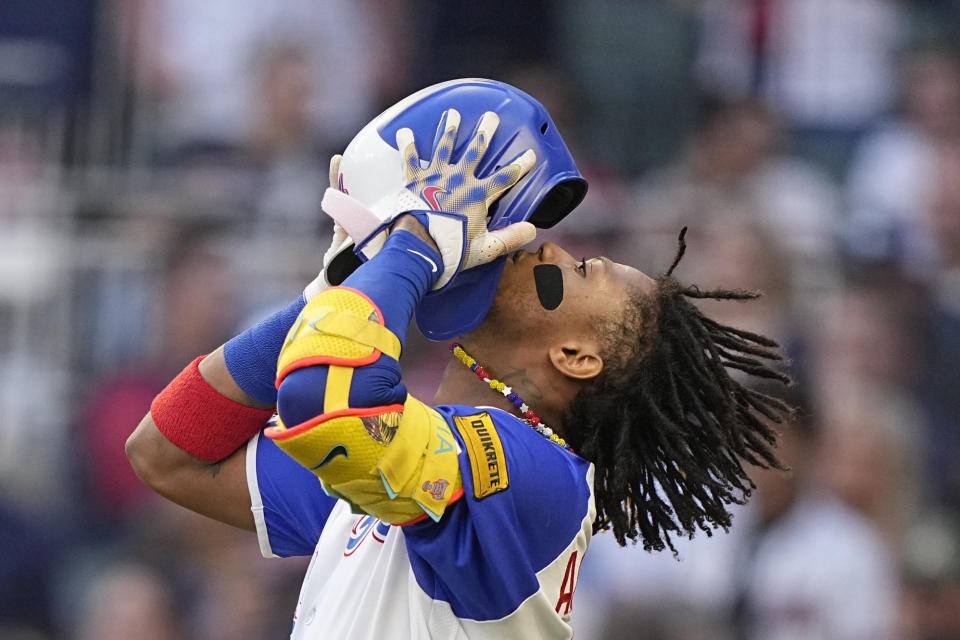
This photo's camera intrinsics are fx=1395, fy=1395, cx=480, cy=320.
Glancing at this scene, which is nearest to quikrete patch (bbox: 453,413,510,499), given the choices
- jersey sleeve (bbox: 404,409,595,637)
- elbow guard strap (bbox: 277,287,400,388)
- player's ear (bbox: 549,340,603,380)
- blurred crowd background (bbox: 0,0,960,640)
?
jersey sleeve (bbox: 404,409,595,637)

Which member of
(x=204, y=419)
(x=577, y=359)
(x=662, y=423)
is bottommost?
(x=204, y=419)

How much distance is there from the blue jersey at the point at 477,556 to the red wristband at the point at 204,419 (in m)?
0.36

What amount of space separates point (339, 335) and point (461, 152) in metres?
0.50

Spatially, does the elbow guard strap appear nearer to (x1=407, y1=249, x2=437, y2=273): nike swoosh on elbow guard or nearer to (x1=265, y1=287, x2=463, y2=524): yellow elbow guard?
(x1=265, y1=287, x2=463, y2=524): yellow elbow guard

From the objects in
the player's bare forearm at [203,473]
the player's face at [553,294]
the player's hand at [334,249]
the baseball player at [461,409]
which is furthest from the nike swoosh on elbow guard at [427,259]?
the player's bare forearm at [203,473]

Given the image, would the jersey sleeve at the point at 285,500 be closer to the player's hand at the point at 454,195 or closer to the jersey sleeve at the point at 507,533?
the jersey sleeve at the point at 507,533

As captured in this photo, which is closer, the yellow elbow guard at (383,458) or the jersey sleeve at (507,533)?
the yellow elbow guard at (383,458)

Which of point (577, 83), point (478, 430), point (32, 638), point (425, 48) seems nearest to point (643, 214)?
point (577, 83)

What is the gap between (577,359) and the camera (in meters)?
3.22

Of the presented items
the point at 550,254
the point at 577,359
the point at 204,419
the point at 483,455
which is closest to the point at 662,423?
the point at 577,359

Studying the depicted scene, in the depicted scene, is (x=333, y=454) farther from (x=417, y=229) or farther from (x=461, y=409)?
(x=417, y=229)

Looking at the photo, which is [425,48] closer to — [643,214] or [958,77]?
[643,214]

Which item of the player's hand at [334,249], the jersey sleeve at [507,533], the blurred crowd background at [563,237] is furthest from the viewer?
the blurred crowd background at [563,237]

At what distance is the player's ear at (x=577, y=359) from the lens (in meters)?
3.21
